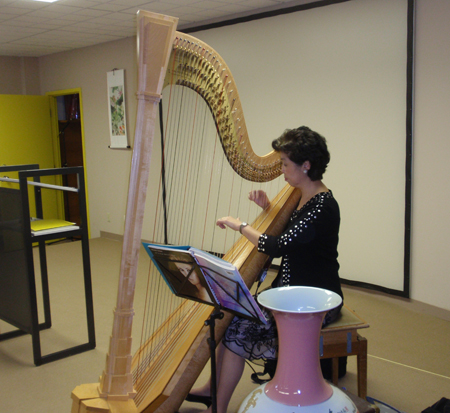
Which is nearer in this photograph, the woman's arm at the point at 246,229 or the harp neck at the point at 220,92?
the harp neck at the point at 220,92

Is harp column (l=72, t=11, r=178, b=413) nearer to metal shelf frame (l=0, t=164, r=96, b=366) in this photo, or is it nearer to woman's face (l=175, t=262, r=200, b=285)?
woman's face (l=175, t=262, r=200, b=285)

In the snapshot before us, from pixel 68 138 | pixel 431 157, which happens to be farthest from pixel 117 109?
pixel 431 157

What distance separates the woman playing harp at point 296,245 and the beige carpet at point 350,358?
404 millimetres

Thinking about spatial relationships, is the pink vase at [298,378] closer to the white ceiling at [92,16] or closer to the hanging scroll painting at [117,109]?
the white ceiling at [92,16]

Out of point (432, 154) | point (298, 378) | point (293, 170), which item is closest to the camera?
point (298, 378)

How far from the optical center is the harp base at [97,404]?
1471mm

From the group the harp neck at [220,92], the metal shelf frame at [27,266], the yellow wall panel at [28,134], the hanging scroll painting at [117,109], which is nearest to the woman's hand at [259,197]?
the harp neck at [220,92]

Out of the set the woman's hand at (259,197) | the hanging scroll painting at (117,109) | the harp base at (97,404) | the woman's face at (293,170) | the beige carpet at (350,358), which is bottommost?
the beige carpet at (350,358)

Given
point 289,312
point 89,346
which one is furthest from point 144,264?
point 289,312

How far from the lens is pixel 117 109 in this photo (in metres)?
5.39

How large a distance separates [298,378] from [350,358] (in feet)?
5.21

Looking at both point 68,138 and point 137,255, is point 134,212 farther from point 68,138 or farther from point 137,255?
point 68,138

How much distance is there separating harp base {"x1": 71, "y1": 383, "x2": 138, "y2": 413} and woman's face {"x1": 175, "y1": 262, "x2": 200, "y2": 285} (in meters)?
0.45

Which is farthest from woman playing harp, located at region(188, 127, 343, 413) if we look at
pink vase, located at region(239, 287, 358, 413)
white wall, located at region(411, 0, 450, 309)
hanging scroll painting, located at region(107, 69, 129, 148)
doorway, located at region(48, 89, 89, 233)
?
doorway, located at region(48, 89, 89, 233)
